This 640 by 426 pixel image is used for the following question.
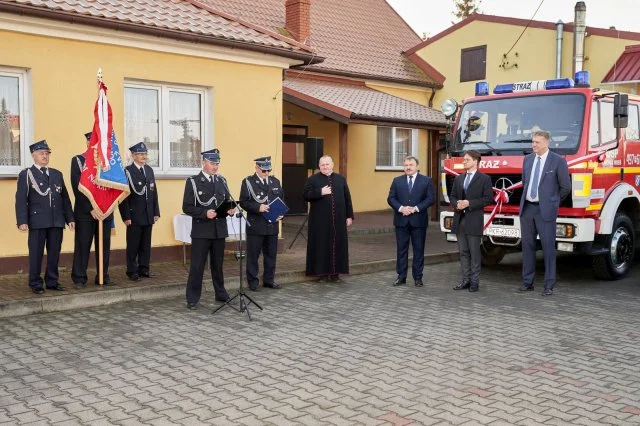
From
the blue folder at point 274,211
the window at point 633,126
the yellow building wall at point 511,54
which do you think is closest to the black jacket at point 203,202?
the blue folder at point 274,211

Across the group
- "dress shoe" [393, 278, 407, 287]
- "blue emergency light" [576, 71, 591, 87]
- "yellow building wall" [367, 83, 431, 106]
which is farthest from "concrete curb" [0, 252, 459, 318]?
"yellow building wall" [367, 83, 431, 106]

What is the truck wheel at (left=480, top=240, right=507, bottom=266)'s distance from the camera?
37.6 feet

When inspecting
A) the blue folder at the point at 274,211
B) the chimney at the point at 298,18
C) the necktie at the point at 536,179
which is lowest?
the blue folder at the point at 274,211

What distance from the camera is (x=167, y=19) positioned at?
408 inches

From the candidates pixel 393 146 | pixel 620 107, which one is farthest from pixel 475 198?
pixel 393 146

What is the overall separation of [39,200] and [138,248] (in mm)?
1620

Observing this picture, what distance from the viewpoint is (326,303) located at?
27.4 feet

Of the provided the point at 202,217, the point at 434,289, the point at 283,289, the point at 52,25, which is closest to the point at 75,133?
the point at 52,25

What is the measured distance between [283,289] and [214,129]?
3.26 meters

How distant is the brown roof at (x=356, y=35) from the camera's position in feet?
61.9

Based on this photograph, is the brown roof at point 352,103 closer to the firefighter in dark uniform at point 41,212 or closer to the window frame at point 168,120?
the window frame at point 168,120

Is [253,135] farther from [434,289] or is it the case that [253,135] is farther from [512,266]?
[512,266]

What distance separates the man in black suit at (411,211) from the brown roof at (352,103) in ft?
17.3

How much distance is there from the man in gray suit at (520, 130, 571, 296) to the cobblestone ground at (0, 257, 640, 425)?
71cm
